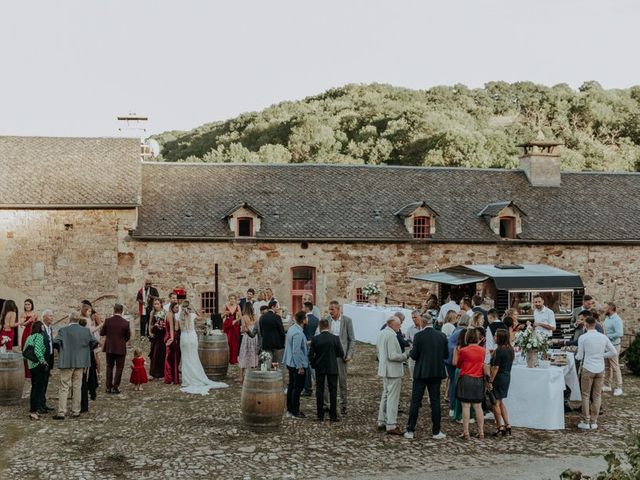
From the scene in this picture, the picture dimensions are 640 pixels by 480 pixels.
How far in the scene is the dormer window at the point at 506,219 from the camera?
29.0 metres

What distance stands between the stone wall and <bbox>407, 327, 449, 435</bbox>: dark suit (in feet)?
52.0

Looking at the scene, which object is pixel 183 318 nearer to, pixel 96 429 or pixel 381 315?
pixel 96 429

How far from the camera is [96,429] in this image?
1203 cm

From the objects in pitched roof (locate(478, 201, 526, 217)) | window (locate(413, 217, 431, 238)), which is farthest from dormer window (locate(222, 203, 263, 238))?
pitched roof (locate(478, 201, 526, 217))

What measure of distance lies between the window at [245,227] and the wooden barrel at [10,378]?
47.2 ft

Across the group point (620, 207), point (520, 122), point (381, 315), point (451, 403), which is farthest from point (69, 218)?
point (520, 122)

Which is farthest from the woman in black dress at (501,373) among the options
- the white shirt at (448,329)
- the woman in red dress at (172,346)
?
the woman in red dress at (172,346)

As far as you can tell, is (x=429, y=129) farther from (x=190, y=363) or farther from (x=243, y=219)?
(x=190, y=363)

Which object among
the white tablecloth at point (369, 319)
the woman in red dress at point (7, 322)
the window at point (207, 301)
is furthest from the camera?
the window at point (207, 301)

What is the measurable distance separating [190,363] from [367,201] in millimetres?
15889

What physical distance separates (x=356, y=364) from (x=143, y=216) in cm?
1201

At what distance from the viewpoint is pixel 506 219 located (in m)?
29.4

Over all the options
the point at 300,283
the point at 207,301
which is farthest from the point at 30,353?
the point at 300,283

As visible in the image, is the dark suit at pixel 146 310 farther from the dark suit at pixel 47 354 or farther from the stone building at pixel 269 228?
the dark suit at pixel 47 354
